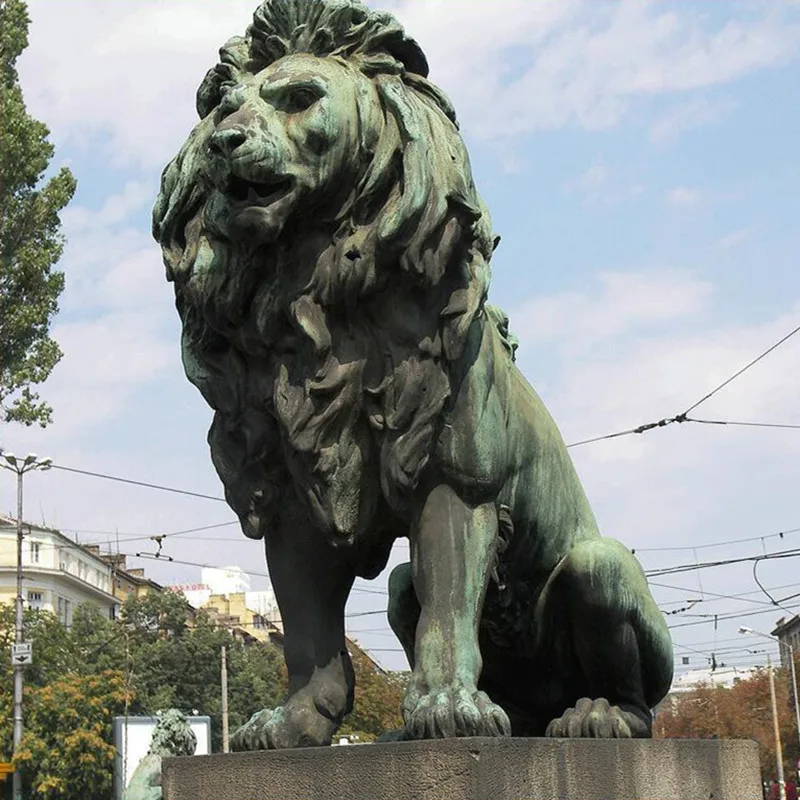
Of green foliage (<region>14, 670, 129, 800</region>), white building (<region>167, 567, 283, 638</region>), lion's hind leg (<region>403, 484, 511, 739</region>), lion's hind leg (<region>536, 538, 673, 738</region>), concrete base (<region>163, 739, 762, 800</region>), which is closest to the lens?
concrete base (<region>163, 739, 762, 800</region>)

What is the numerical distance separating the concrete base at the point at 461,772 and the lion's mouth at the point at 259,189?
5.11 ft

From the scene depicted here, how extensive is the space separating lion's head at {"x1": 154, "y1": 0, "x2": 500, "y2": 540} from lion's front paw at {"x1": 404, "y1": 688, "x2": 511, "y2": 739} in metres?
0.57

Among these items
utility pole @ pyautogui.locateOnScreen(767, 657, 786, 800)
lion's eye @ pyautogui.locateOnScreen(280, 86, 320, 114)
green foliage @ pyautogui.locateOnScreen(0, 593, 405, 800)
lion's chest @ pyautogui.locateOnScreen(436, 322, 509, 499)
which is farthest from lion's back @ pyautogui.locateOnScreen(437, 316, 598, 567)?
utility pole @ pyautogui.locateOnScreen(767, 657, 786, 800)

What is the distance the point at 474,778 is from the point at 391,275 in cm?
143

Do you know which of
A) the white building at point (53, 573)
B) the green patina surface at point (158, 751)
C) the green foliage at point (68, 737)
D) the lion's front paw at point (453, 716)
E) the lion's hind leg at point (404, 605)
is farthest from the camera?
the white building at point (53, 573)

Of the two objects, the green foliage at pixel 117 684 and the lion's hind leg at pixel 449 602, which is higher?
the green foliage at pixel 117 684

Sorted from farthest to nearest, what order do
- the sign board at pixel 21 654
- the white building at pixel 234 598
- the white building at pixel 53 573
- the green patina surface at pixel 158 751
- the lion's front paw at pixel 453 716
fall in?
the white building at pixel 234 598
the white building at pixel 53 573
the sign board at pixel 21 654
the green patina surface at pixel 158 751
the lion's front paw at pixel 453 716

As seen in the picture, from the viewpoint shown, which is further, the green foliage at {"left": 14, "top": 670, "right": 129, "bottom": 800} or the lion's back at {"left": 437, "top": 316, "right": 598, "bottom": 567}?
the green foliage at {"left": 14, "top": 670, "right": 129, "bottom": 800}

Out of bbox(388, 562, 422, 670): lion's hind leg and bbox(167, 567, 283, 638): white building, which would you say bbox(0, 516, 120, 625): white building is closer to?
bbox(167, 567, 283, 638): white building

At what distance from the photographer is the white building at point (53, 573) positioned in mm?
70562

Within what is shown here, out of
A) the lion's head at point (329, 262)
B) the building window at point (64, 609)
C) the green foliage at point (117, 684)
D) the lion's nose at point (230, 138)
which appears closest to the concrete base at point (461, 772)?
the lion's head at point (329, 262)

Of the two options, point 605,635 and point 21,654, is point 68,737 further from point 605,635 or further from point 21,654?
point 605,635

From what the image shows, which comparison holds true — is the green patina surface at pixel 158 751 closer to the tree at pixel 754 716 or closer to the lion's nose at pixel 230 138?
the lion's nose at pixel 230 138

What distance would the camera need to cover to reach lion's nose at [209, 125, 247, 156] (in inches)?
157
